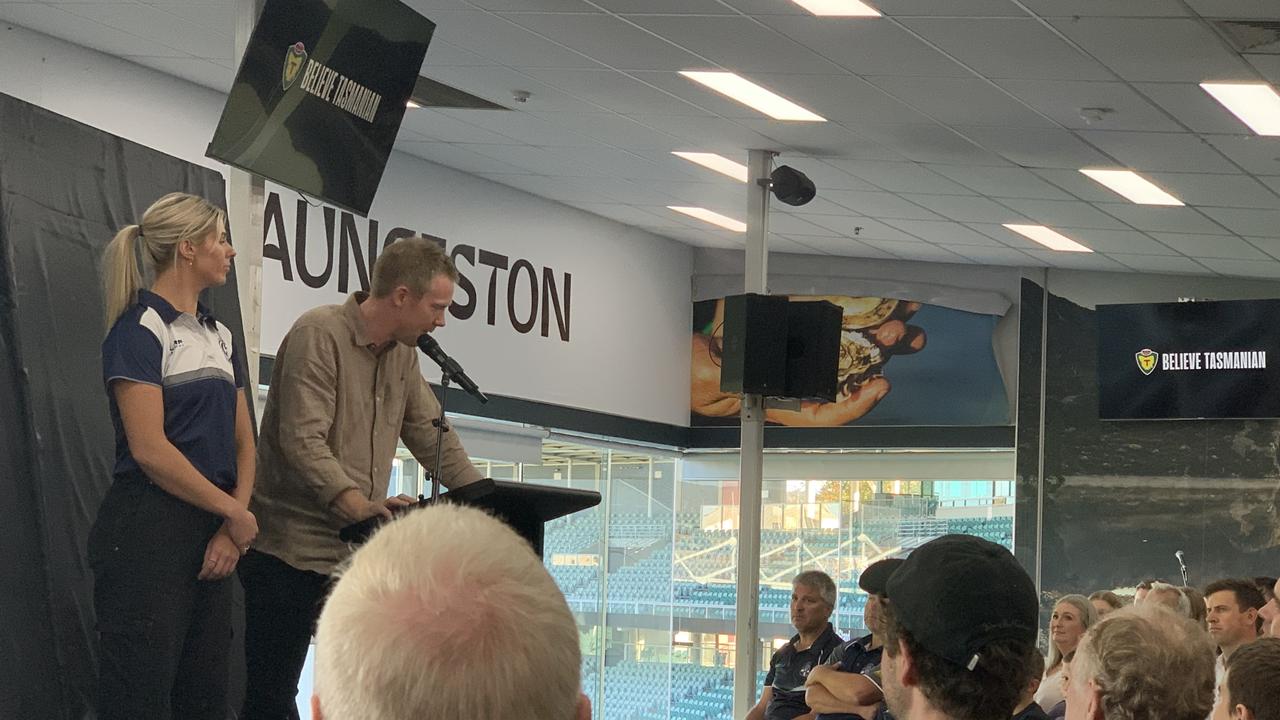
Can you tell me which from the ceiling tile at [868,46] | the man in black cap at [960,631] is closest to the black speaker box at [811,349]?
the ceiling tile at [868,46]

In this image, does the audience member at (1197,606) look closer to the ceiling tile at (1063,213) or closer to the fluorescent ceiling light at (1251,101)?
the fluorescent ceiling light at (1251,101)

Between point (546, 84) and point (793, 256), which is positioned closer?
point (546, 84)

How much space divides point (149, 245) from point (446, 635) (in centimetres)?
240

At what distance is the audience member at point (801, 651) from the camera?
6.94m

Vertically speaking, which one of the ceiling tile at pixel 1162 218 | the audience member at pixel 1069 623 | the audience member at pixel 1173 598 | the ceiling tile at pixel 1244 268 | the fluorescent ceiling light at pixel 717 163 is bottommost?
the audience member at pixel 1069 623

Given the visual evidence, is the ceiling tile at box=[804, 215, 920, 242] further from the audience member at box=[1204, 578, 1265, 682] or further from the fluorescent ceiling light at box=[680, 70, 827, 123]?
the audience member at box=[1204, 578, 1265, 682]

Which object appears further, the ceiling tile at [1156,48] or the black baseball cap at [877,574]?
the ceiling tile at [1156,48]

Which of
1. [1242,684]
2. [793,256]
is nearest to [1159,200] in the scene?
[793,256]

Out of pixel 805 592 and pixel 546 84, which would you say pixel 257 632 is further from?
pixel 546 84

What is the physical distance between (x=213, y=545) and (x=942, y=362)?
397 inches

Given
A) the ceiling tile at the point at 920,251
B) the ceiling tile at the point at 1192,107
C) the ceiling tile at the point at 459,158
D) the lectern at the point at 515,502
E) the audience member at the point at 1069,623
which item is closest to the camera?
the lectern at the point at 515,502

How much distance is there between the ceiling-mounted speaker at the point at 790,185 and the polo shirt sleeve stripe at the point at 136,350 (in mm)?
6294

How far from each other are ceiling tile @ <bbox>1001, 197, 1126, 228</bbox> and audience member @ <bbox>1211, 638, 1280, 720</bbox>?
21.8ft

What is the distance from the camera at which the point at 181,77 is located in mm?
8203
